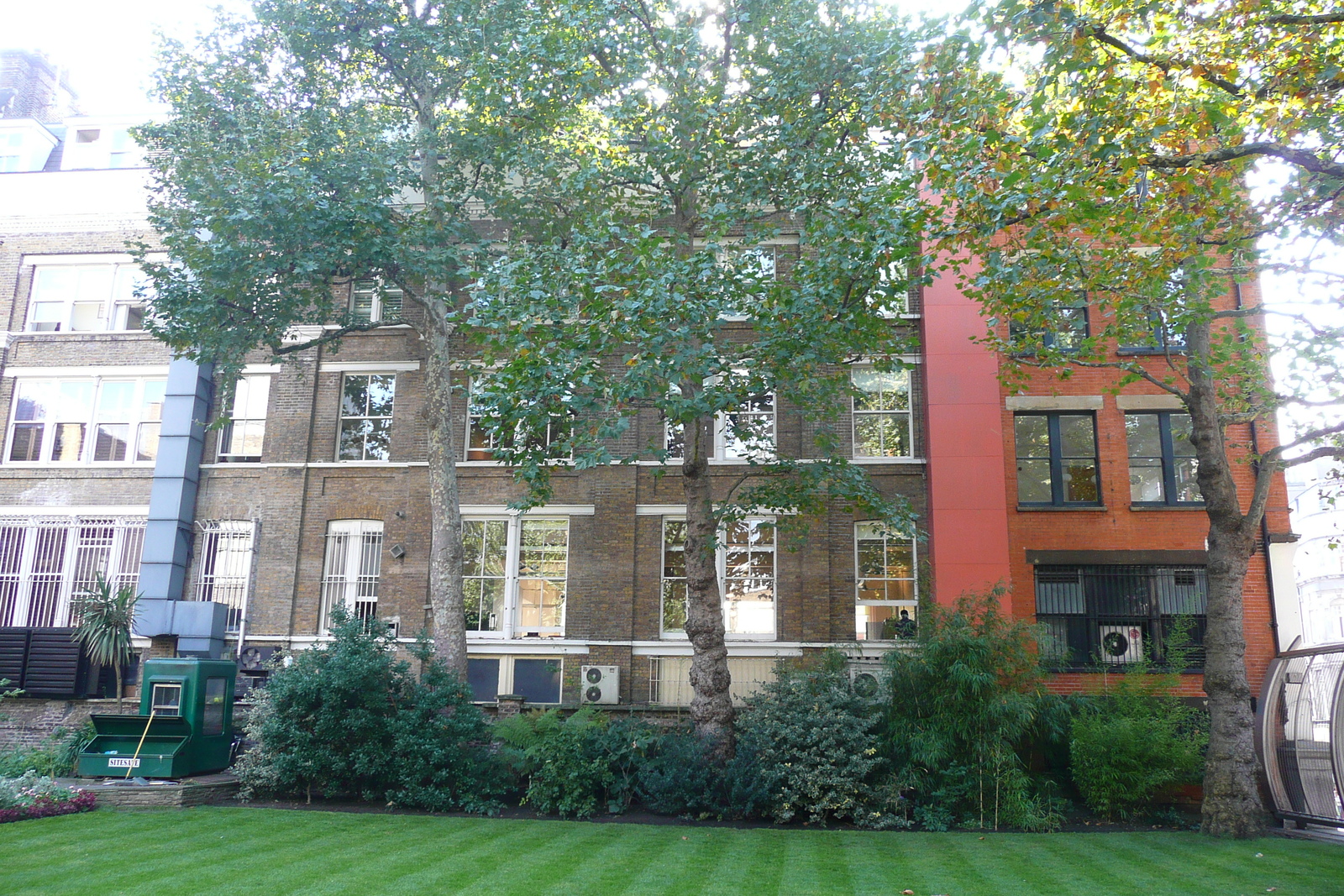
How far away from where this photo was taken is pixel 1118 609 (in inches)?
709

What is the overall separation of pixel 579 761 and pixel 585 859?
3183mm

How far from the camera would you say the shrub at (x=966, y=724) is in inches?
545

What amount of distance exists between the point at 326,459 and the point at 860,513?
472 inches

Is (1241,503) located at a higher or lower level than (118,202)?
lower

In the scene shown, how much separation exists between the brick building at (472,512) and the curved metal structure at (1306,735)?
2618 millimetres

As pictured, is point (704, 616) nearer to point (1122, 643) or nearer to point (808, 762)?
point (808, 762)

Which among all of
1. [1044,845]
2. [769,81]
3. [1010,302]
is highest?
[769,81]

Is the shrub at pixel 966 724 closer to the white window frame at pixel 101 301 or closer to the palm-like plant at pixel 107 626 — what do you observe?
the palm-like plant at pixel 107 626

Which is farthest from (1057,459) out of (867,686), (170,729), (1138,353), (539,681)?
(170,729)

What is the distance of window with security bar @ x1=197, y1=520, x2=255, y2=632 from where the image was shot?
66.7 feet

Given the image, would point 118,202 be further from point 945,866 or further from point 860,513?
point 945,866

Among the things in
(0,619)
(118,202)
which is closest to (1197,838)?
(0,619)

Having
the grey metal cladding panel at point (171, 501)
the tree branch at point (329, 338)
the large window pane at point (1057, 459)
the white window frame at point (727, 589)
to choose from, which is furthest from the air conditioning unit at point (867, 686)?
the grey metal cladding panel at point (171, 501)

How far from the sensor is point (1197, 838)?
13.1 meters
